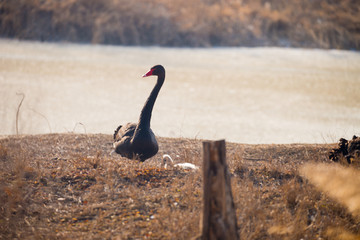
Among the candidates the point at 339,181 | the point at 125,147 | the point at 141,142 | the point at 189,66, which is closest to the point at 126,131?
the point at 125,147

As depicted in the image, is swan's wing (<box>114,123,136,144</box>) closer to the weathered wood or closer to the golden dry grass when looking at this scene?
the golden dry grass

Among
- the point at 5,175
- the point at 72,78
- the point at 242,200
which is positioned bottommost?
the point at 72,78

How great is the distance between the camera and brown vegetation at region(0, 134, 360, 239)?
3.74m

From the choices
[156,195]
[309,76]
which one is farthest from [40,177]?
[309,76]

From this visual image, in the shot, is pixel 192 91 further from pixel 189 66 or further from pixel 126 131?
pixel 126 131

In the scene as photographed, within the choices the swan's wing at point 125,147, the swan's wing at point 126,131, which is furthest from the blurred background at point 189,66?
the swan's wing at point 125,147

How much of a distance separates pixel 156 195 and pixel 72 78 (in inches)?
424

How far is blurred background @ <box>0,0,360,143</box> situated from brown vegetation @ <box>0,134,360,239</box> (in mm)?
2995

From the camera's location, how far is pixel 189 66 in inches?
656

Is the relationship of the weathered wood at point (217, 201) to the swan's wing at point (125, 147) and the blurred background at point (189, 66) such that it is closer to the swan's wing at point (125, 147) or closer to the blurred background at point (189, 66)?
the swan's wing at point (125, 147)

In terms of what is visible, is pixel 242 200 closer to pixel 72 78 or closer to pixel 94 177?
pixel 94 177

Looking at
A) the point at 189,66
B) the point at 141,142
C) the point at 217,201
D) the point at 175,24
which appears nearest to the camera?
the point at 217,201

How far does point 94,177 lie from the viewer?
15.9 feet

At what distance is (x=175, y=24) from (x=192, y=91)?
870cm
